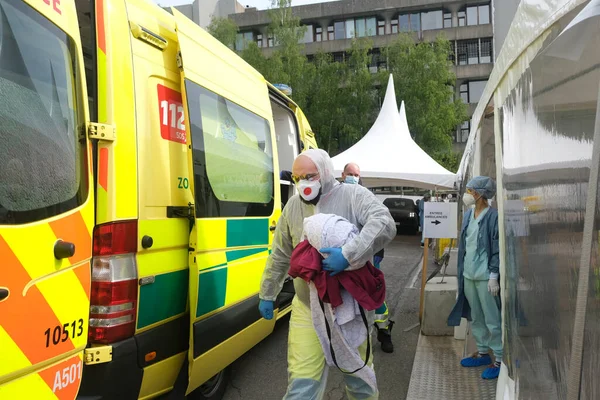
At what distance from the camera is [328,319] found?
8.30ft

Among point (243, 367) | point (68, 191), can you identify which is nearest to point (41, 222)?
point (68, 191)

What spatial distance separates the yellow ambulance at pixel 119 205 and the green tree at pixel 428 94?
841 inches

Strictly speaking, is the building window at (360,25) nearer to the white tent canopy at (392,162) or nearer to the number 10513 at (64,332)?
the white tent canopy at (392,162)

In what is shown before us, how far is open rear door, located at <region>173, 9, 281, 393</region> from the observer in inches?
108

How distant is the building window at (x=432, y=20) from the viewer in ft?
121

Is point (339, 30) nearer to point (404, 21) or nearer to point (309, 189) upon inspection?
point (404, 21)

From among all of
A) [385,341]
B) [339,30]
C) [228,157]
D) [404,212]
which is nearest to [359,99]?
[404,212]

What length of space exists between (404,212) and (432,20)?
25.4 meters

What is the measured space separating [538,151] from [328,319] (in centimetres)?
134

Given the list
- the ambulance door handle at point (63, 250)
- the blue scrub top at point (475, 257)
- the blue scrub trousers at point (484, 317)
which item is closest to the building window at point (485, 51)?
the blue scrub top at point (475, 257)

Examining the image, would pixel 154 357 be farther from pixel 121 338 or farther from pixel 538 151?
pixel 538 151

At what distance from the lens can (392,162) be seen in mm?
11117

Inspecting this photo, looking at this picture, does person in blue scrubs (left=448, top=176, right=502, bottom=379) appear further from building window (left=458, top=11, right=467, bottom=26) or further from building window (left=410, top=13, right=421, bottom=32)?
building window (left=458, top=11, right=467, bottom=26)

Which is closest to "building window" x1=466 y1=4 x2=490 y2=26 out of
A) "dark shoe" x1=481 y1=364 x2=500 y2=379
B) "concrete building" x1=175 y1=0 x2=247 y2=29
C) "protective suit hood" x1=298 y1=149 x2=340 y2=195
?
"concrete building" x1=175 y1=0 x2=247 y2=29
